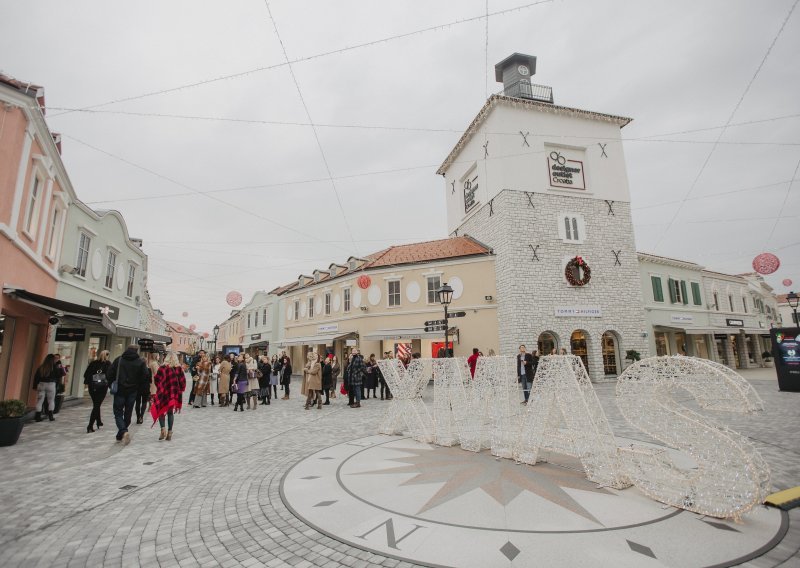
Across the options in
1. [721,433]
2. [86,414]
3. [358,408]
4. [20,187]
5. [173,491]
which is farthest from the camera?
[358,408]

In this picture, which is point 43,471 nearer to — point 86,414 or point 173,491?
point 173,491

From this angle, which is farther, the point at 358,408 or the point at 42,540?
the point at 358,408

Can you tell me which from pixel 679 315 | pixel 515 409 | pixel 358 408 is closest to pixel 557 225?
pixel 679 315

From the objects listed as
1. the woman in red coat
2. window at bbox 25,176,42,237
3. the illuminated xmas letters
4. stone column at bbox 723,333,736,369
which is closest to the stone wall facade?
stone column at bbox 723,333,736,369

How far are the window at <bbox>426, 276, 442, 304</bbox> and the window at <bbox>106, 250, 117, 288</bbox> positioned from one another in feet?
50.8

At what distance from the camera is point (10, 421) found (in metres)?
7.16

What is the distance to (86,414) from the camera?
449 inches

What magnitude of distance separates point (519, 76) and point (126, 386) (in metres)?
28.0

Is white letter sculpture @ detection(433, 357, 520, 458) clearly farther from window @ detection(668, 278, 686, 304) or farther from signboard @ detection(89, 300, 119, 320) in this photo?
window @ detection(668, 278, 686, 304)

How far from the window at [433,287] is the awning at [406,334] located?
5.91 feet

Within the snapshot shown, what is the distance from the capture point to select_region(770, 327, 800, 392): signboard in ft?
Answer: 43.4

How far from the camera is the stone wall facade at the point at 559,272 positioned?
20250 mm

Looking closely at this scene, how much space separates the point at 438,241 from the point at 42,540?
23.2m

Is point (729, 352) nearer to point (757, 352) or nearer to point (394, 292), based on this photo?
point (757, 352)
